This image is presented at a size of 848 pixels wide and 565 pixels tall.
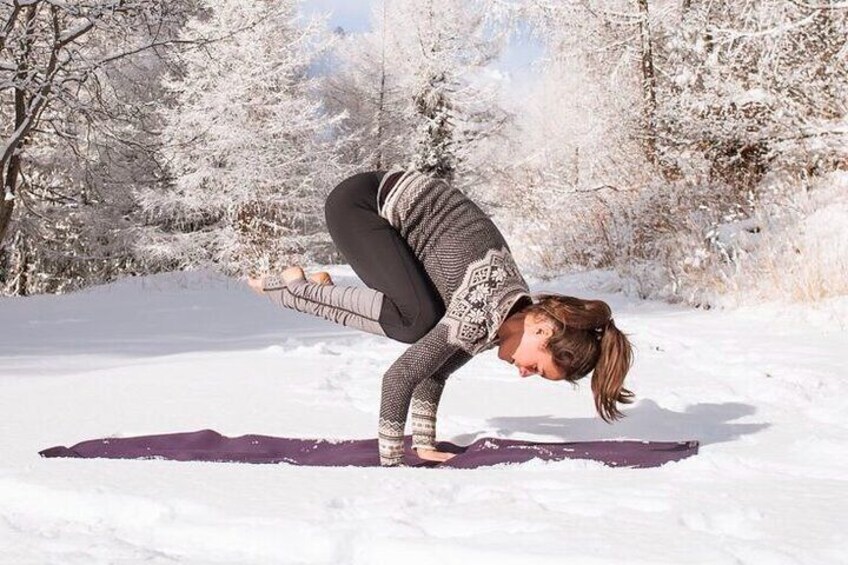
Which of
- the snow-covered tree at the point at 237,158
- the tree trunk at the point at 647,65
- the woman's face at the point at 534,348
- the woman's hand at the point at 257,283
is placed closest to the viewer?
the woman's face at the point at 534,348

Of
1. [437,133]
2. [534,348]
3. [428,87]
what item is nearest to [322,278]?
[534,348]

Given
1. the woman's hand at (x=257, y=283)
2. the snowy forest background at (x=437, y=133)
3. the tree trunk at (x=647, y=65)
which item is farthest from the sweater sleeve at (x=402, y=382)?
the tree trunk at (x=647, y=65)

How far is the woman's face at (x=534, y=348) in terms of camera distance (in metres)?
2.59

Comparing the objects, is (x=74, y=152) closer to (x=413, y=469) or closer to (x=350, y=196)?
(x=350, y=196)

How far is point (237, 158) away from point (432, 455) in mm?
14493

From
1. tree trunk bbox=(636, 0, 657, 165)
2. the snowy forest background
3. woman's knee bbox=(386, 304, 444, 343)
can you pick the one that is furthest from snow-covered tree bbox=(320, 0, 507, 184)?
woman's knee bbox=(386, 304, 444, 343)

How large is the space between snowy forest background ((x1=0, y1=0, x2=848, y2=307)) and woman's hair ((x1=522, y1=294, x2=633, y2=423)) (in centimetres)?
413

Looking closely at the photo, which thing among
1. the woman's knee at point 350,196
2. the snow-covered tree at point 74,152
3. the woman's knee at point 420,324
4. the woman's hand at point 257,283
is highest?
the snow-covered tree at point 74,152

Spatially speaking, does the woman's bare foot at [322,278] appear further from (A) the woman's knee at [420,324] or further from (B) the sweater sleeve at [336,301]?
(A) the woman's knee at [420,324]

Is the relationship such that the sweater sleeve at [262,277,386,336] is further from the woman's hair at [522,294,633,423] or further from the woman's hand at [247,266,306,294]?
the woman's hair at [522,294,633,423]

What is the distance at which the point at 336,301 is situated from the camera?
9.96 feet

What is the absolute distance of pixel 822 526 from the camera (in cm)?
174

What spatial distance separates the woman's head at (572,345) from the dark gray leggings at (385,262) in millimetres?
357

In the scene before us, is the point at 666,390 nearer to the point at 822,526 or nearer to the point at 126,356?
the point at 822,526
